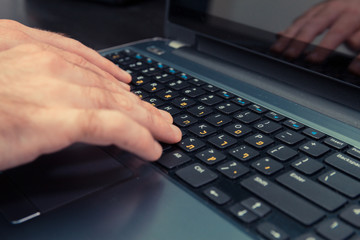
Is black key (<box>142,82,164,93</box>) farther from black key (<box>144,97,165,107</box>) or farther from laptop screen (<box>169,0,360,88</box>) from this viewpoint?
laptop screen (<box>169,0,360,88</box>)

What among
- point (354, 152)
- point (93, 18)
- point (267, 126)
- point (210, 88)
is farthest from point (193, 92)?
point (93, 18)

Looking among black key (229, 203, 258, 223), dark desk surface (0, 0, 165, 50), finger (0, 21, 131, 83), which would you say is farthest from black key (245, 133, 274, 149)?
dark desk surface (0, 0, 165, 50)

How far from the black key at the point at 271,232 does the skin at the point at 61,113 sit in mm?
133

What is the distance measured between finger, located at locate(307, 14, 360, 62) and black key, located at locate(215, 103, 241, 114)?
13cm

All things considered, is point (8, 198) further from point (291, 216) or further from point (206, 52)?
point (206, 52)

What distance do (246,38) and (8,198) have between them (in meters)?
0.42

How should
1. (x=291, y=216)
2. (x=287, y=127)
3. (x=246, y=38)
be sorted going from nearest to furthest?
(x=291, y=216), (x=287, y=127), (x=246, y=38)

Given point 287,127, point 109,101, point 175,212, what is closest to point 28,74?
point 109,101

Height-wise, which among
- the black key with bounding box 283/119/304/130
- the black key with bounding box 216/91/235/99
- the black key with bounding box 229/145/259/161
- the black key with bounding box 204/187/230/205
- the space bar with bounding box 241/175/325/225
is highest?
the black key with bounding box 283/119/304/130

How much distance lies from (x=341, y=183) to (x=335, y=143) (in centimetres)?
7

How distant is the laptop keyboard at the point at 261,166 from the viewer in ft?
1.14

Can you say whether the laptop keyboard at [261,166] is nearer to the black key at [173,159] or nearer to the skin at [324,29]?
the black key at [173,159]

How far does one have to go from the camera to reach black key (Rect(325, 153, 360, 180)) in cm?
40

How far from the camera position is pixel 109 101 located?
418mm
